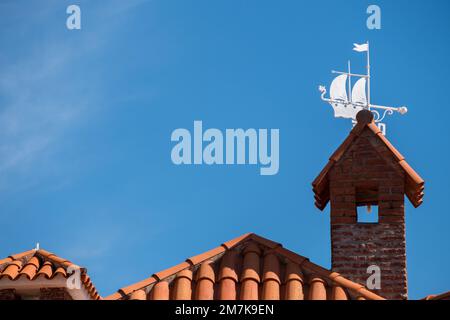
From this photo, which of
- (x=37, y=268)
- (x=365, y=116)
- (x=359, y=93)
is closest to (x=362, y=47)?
(x=359, y=93)

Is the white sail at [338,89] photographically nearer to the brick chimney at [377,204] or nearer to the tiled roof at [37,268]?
the brick chimney at [377,204]

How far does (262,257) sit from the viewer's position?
1772 cm

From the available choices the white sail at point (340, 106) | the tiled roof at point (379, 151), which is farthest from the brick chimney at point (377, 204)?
the white sail at point (340, 106)

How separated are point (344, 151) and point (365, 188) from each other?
26.8 inches

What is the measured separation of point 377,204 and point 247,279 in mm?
3158

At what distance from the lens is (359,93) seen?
2511 centimetres

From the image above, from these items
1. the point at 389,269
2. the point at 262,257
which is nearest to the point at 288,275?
the point at 262,257

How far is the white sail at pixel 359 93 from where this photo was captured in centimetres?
2460

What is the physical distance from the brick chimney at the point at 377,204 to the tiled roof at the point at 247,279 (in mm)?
1096

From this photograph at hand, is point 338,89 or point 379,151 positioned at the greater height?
point 338,89

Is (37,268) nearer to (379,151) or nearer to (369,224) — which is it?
(369,224)

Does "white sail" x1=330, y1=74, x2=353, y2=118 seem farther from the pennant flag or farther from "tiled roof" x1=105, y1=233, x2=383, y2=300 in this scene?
"tiled roof" x1=105, y1=233, x2=383, y2=300

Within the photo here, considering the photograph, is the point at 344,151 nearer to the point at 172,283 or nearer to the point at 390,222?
the point at 390,222

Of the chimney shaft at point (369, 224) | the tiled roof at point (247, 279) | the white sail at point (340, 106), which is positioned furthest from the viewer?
the white sail at point (340, 106)
